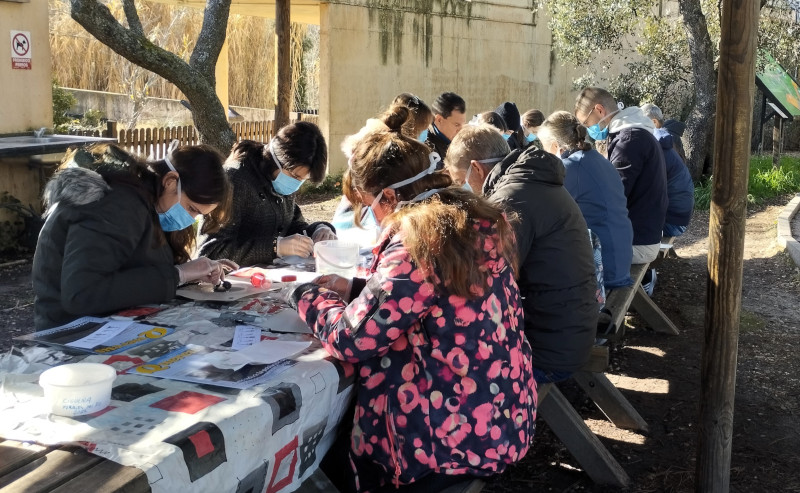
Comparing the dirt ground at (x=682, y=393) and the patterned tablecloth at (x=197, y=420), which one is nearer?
the patterned tablecloth at (x=197, y=420)

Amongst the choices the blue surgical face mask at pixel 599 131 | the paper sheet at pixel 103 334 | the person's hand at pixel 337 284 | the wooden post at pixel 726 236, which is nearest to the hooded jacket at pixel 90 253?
the paper sheet at pixel 103 334

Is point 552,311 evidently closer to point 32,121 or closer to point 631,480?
point 631,480

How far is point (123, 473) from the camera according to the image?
→ 1.62m

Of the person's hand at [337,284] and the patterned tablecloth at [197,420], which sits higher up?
the person's hand at [337,284]

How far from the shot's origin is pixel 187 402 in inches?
77.8

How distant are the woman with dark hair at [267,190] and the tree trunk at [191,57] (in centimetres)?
419

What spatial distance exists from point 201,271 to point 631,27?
11.0 meters

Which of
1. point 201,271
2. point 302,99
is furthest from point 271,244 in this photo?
point 302,99

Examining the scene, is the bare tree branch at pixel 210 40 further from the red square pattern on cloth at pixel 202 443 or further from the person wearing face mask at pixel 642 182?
the red square pattern on cloth at pixel 202 443

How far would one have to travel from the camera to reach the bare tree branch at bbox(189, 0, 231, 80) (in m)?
8.30

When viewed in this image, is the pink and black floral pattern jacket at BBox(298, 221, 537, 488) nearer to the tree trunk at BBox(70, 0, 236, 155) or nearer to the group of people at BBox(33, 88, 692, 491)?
the group of people at BBox(33, 88, 692, 491)

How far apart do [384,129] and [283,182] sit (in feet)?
2.15

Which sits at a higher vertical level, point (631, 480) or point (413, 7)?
point (413, 7)

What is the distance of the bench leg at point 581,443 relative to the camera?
136 inches
